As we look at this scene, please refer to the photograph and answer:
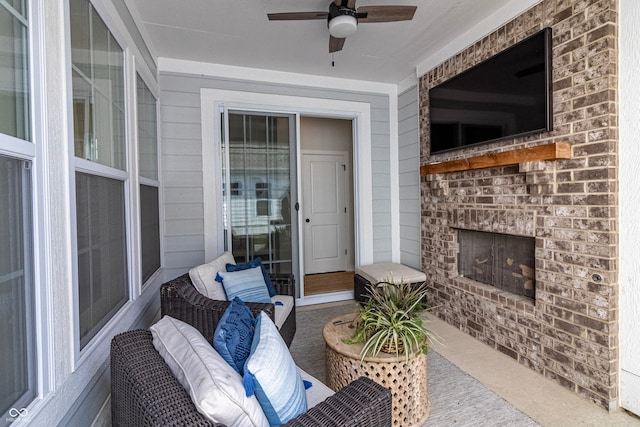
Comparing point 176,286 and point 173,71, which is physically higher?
point 173,71

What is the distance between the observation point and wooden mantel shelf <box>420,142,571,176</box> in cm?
217

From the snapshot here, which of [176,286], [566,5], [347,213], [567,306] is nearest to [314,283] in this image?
[347,213]

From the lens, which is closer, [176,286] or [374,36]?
[176,286]

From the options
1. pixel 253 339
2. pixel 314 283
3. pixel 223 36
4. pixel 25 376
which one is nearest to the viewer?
pixel 25 376

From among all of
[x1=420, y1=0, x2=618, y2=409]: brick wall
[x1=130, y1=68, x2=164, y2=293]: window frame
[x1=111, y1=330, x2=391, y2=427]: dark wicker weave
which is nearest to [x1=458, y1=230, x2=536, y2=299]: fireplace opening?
[x1=420, y1=0, x2=618, y2=409]: brick wall

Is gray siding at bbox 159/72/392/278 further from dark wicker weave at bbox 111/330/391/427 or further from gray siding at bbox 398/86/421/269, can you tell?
dark wicker weave at bbox 111/330/391/427

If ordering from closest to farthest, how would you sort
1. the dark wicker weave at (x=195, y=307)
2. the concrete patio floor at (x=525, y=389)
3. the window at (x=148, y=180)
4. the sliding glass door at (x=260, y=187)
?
the concrete patio floor at (x=525, y=389), the dark wicker weave at (x=195, y=307), the window at (x=148, y=180), the sliding glass door at (x=260, y=187)

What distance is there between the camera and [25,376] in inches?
42.2

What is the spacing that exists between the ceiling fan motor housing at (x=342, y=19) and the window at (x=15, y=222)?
162cm

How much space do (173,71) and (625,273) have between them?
158 inches

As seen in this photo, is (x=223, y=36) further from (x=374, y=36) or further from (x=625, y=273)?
(x=625, y=273)

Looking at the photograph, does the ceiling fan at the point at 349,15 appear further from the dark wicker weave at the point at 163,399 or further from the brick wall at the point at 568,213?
the dark wicker weave at the point at 163,399

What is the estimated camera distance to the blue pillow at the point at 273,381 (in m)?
1.08

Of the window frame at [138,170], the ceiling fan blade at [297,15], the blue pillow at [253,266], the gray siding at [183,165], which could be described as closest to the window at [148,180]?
the window frame at [138,170]
